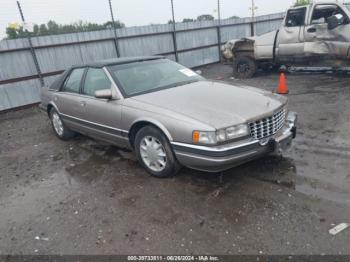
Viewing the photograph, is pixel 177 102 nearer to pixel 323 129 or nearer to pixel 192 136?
pixel 192 136

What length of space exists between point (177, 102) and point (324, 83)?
21.8 ft

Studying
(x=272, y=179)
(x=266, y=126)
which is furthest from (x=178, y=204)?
(x=266, y=126)

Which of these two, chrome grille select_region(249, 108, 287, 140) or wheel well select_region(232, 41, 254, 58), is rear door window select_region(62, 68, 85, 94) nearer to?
chrome grille select_region(249, 108, 287, 140)

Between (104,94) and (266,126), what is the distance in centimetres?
218

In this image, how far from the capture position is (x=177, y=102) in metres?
3.90

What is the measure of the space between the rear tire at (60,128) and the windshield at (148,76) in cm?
189

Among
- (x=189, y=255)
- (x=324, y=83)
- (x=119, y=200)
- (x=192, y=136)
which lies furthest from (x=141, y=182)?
(x=324, y=83)

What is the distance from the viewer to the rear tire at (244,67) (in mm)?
10898

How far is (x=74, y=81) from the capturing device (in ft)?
17.7

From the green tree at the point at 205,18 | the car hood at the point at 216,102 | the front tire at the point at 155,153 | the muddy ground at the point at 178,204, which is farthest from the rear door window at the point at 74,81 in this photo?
the green tree at the point at 205,18

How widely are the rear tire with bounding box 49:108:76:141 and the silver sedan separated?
52 cm

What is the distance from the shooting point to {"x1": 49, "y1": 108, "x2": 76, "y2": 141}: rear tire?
5891mm

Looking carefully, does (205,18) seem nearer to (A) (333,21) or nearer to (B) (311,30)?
(B) (311,30)

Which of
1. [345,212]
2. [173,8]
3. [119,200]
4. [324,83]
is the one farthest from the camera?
[173,8]
